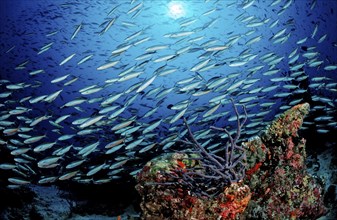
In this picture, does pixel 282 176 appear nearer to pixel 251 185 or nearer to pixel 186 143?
pixel 251 185

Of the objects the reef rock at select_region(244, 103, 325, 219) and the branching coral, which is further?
the reef rock at select_region(244, 103, 325, 219)

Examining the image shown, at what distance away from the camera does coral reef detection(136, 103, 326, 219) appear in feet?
9.50

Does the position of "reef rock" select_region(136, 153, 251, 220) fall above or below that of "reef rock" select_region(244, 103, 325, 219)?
above

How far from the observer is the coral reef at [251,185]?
289 centimetres

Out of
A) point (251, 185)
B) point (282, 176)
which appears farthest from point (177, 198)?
point (282, 176)

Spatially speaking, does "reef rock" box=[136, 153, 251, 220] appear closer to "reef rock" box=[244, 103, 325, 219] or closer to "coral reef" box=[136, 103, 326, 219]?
"coral reef" box=[136, 103, 326, 219]

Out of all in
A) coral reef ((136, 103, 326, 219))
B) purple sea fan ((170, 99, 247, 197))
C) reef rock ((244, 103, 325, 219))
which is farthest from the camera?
reef rock ((244, 103, 325, 219))

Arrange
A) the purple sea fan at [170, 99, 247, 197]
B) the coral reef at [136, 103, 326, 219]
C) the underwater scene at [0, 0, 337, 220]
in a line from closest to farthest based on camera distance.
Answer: the purple sea fan at [170, 99, 247, 197]
the coral reef at [136, 103, 326, 219]
the underwater scene at [0, 0, 337, 220]

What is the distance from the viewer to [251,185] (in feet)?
12.6

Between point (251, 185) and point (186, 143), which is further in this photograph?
point (251, 185)

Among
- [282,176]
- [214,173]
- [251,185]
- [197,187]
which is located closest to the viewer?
[214,173]

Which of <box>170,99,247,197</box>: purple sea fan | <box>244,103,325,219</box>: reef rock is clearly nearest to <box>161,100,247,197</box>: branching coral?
<box>170,99,247,197</box>: purple sea fan

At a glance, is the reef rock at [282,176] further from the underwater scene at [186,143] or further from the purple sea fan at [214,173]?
the purple sea fan at [214,173]

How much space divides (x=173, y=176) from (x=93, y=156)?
9176 mm
